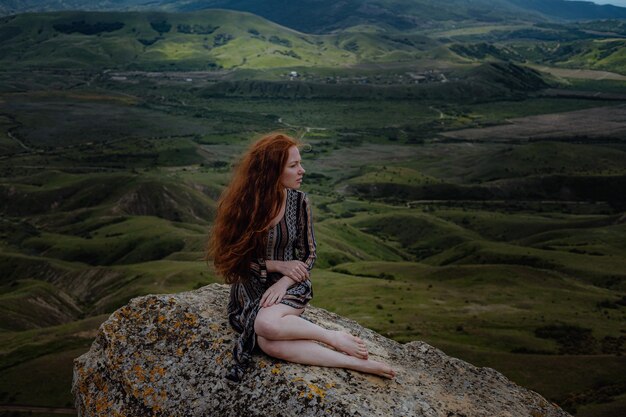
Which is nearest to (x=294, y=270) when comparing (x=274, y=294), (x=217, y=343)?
(x=274, y=294)

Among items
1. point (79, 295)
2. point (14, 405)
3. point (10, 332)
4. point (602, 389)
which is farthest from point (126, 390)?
point (79, 295)

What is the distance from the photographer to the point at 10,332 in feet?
395

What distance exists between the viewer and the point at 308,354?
47.6 ft

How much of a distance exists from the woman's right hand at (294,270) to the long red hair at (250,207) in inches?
26.6

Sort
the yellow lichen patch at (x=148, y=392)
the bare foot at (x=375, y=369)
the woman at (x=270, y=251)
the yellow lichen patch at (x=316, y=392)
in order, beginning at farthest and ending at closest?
the bare foot at (x=375, y=369), the yellow lichen patch at (x=148, y=392), the woman at (x=270, y=251), the yellow lichen patch at (x=316, y=392)

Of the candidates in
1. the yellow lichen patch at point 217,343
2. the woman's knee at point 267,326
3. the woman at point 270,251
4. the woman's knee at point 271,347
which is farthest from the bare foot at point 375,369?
the yellow lichen patch at point 217,343

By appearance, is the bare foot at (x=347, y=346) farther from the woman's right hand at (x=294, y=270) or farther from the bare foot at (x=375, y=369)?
the woman's right hand at (x=294, y=270)

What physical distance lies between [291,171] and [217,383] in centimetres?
582

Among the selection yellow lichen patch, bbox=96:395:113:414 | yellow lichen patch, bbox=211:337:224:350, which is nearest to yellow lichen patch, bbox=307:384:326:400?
yellow lichen patch, bbox=211:337:224:350

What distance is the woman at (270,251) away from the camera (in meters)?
14.7

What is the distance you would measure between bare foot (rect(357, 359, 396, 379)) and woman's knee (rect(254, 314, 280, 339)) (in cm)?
249

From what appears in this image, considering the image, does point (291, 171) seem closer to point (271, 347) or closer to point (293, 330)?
point (293, 330)

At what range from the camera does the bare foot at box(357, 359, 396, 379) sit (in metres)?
15.0

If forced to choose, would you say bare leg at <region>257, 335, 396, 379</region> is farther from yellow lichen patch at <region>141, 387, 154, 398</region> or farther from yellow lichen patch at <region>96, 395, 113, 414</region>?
yellow lichen patch at <region>96, 395, 113, 414</region>
